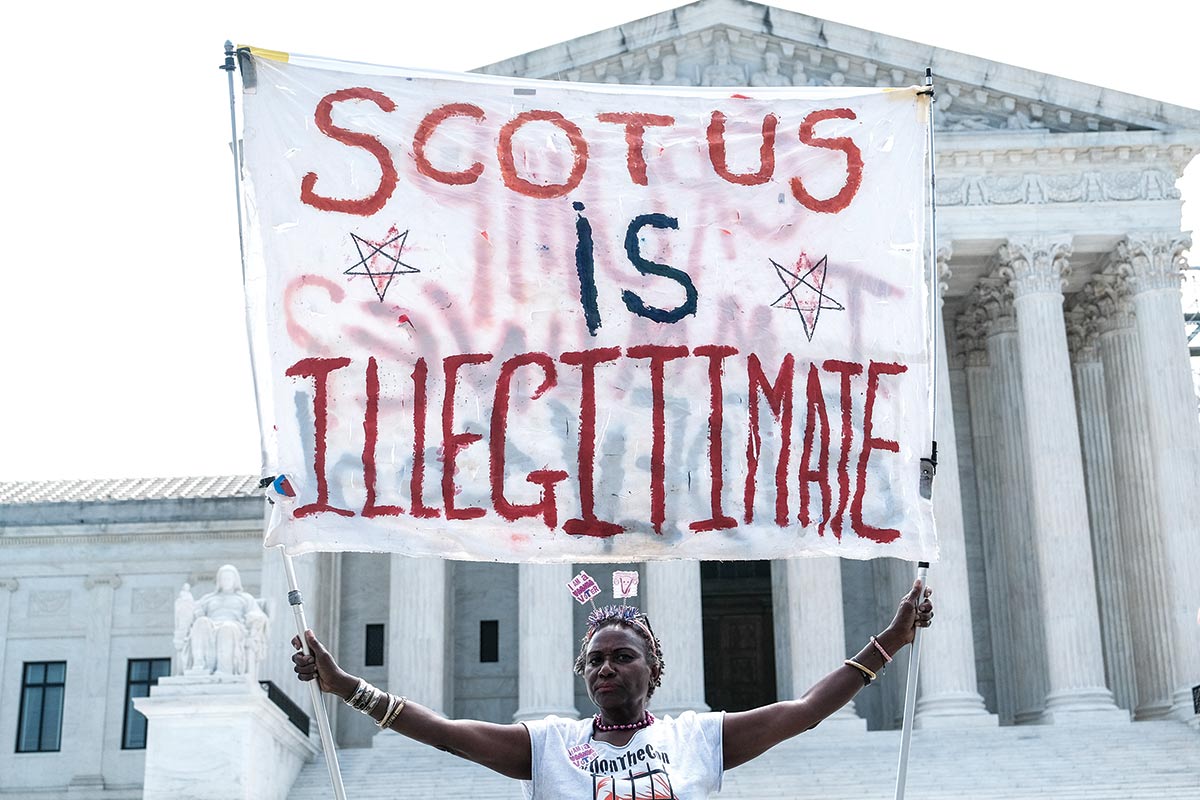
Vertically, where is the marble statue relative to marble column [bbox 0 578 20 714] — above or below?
above

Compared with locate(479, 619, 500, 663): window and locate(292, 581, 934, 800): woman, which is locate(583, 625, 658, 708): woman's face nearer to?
locate(292, 581, 934, 800): woman

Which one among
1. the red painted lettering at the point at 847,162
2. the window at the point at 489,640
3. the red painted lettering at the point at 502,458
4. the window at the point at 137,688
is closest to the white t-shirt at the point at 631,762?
the red painted lettering at the point at 502,458

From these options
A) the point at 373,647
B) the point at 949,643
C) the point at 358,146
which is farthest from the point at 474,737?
the point at 373,647

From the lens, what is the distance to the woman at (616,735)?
6.85 meters

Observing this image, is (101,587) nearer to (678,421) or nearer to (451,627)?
(451,627)

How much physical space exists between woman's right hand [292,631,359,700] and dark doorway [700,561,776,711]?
4191 centimetres

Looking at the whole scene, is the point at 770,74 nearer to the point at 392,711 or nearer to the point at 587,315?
the point at 587,315

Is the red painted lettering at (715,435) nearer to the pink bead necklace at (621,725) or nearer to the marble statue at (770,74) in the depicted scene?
the pink bead necklace at (621,725)

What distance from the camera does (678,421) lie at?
9.61 meters

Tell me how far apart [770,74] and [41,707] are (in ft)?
83.6

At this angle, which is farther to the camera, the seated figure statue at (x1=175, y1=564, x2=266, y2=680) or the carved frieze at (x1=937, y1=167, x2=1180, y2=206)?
the carved frieze at (x1=937, y1=167, x2=1180, y2=206)

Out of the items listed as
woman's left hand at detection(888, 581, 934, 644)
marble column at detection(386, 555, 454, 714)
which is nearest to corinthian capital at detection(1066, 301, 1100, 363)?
marble column at detection(386, 555, 454, 714)

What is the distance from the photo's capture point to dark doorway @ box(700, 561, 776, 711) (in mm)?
49156

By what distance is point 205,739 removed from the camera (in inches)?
1288
